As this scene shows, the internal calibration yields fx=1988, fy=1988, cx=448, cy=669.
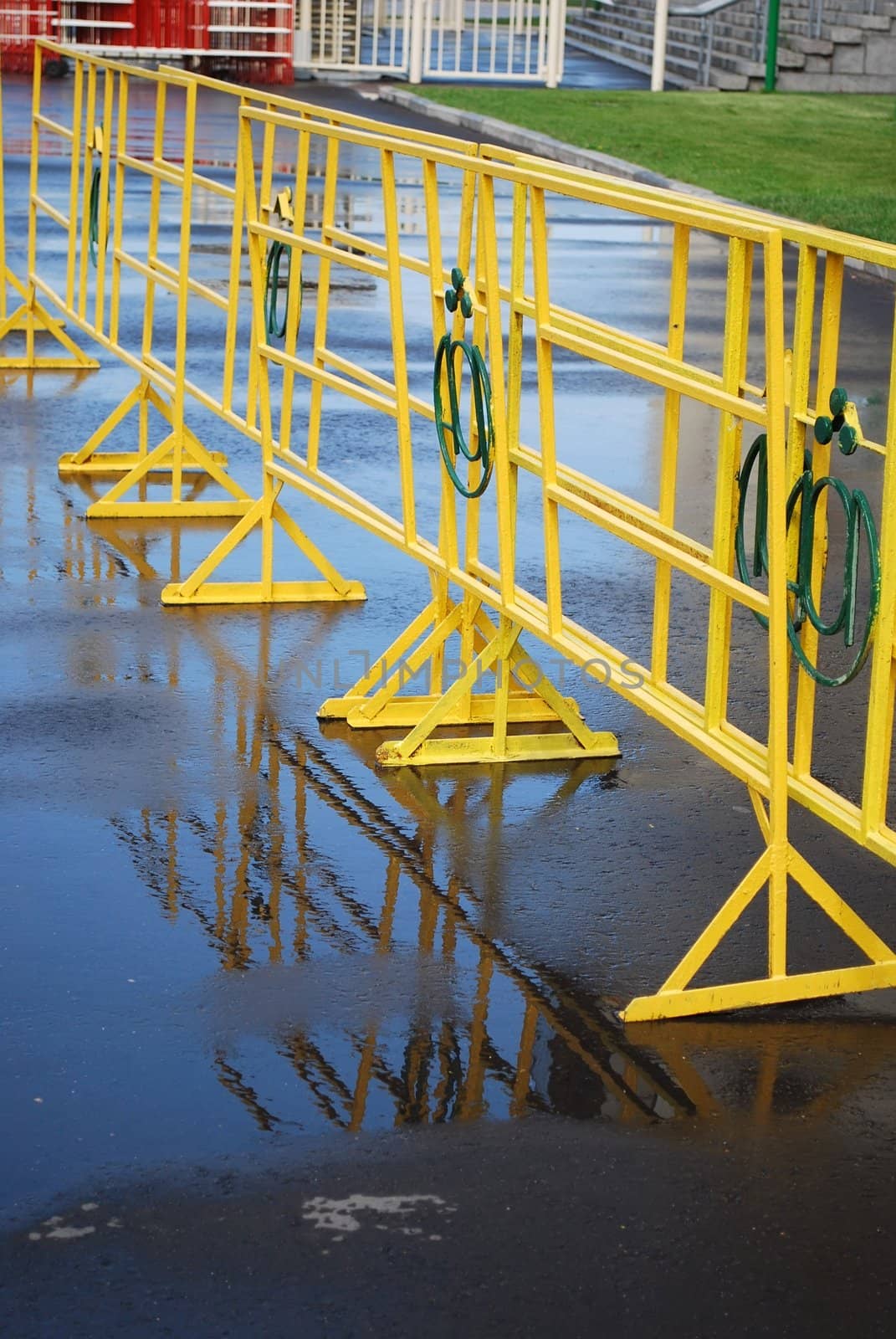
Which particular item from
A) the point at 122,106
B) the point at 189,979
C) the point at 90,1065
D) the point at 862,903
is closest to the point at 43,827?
the point at 189,979

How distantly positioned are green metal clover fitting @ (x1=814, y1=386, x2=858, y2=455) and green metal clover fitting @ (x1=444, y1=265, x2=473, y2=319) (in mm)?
1747

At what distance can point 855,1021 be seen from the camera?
4.72 metres

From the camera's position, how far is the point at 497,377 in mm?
5594

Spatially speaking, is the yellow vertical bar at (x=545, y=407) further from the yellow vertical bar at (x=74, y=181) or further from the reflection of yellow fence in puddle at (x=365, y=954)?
the yellow vertical bar at (x=74, y=181)

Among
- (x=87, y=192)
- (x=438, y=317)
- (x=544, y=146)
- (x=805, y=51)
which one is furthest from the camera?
(x=805, y=51)

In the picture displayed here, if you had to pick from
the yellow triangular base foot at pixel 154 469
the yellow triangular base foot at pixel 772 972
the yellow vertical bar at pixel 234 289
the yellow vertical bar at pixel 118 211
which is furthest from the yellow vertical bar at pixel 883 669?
the yellow vertical bar at pixel 118 211

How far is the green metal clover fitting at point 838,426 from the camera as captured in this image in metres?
4.25

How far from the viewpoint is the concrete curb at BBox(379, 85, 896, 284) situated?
21298 millimetres

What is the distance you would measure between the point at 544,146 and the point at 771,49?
10340mm

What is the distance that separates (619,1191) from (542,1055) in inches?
23.7

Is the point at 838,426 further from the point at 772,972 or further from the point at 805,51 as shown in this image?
the point at 805,51

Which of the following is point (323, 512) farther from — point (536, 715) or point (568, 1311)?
point (568, 1311)

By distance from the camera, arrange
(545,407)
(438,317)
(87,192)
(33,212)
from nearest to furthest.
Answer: (545,407), (438,317), (87,192), (33,212)

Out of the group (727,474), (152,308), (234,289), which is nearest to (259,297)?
(234,289)
